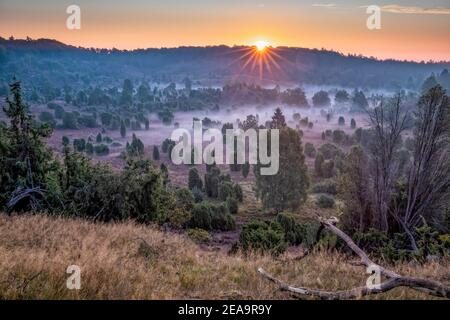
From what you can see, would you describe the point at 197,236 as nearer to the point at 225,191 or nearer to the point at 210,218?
the point at 210,218

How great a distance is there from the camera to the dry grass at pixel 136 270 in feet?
16.2

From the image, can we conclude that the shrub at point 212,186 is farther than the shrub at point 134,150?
Yes

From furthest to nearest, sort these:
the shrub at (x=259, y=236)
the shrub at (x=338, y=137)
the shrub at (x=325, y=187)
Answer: the shrub at (x=338, y=137), the shrub at (x=325, y=187), the shrub at (x=259, y=236)


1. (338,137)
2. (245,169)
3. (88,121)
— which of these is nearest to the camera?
(245,169)

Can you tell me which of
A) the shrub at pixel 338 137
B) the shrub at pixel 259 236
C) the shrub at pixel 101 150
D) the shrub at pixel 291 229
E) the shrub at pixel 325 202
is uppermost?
the shrub at pixel 259 236

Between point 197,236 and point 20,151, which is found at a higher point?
point 20,151

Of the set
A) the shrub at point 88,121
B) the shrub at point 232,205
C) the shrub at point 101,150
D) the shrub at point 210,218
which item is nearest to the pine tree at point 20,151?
the shrub at point 210,218

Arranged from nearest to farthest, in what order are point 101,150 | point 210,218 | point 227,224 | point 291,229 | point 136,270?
point 136,270 → point 291,229 → point 210,218 → point 227,224 → point 101,150

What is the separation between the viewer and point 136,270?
6137 mm

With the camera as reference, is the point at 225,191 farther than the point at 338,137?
No

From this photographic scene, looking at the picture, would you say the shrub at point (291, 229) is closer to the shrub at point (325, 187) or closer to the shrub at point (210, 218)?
the shrub at point (210, 218)

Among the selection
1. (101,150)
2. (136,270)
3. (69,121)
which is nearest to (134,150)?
(136,270)

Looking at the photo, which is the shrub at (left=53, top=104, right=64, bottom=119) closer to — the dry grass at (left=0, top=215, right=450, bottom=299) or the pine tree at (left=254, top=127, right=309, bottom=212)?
the pine tree at (left=254, top=127, right=309, bottom=212)
